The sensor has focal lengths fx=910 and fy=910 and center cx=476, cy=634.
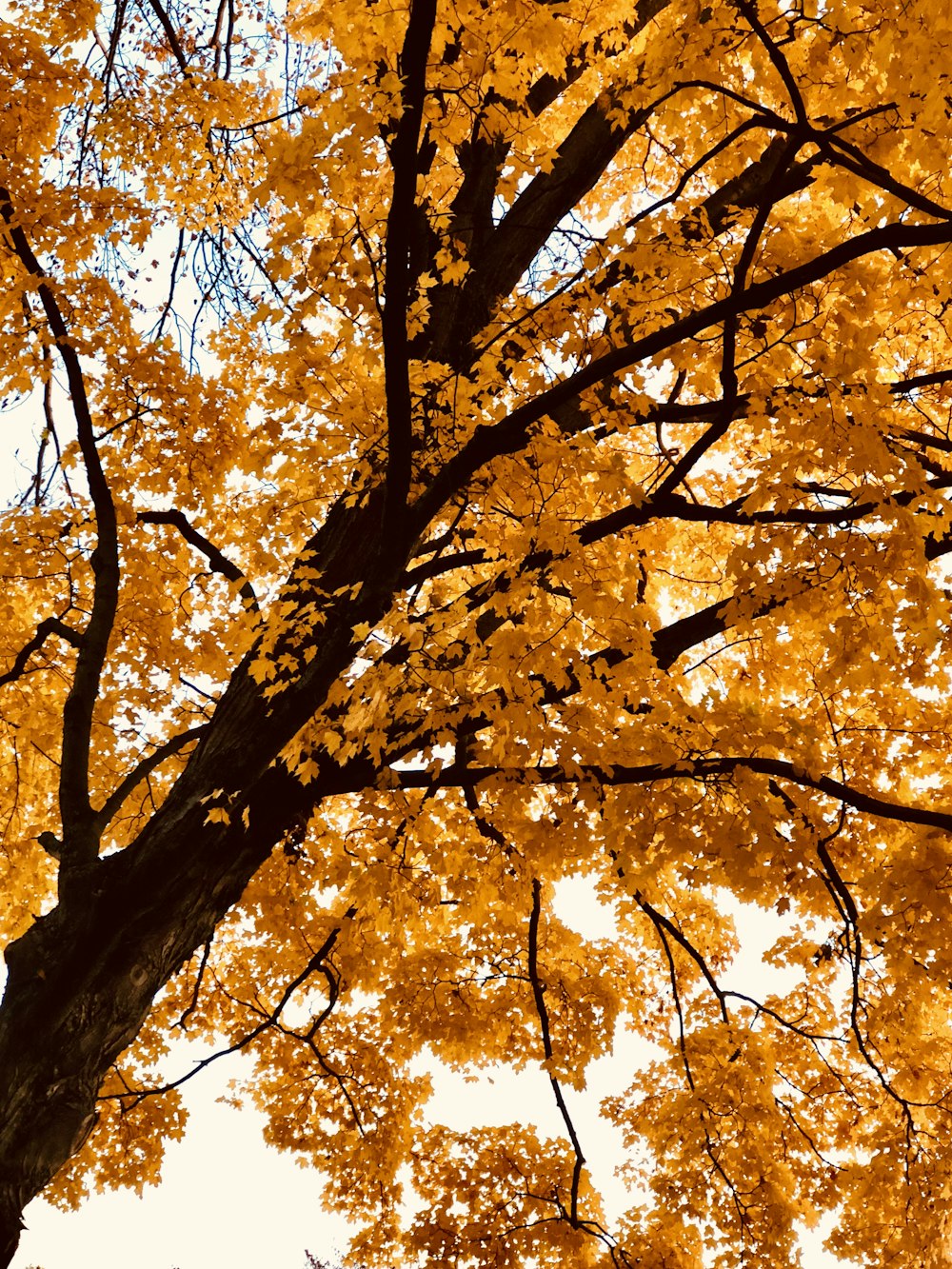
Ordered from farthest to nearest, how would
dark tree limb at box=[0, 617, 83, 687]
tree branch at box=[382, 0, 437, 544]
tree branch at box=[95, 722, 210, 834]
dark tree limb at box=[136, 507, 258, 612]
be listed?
dark tree limb at box=[136, 507, 258, 612] < dark tree limb at box=[0, 617, 83, 687] < tree branch at box=[95, 722, 210, 834] < tree branch at box=[382, 0, 437, 544]

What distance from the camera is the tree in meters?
3.76

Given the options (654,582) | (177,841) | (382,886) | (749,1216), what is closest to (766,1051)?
(749,1216)

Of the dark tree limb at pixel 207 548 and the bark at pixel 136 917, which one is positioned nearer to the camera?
the bark at pixel 136 917

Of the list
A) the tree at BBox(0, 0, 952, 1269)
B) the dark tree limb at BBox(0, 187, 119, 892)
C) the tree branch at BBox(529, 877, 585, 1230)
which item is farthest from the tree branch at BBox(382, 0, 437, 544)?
the tree branch at BBox(529, 877, 585, 1230)

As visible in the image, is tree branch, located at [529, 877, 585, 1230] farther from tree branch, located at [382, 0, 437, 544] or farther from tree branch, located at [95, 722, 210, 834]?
tree branch, located at [382, 0, 437, 544]

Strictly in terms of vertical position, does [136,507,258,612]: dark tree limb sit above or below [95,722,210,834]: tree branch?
above

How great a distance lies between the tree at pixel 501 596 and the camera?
148 inches

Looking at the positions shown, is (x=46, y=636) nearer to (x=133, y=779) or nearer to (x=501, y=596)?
(x=133, y=779)

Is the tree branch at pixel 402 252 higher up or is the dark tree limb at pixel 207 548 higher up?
the dark tree limb at pixel 207 548

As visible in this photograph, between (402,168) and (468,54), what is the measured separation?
1.03 m

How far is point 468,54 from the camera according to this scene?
3.48m

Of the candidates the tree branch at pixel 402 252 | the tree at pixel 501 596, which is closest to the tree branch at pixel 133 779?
the tree at pixel 501 596

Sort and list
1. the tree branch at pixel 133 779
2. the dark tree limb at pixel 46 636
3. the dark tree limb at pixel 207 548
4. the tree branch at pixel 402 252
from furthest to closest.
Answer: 1. the dark tree limb at pixel 207 548
2. the dark tree limb at pixel 46 636
3. the tree branch at pixel 133 779
4. the tree branch at pixel 402 252

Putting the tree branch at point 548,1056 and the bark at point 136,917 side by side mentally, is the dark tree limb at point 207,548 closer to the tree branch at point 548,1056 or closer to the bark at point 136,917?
the bark at point 136,917
